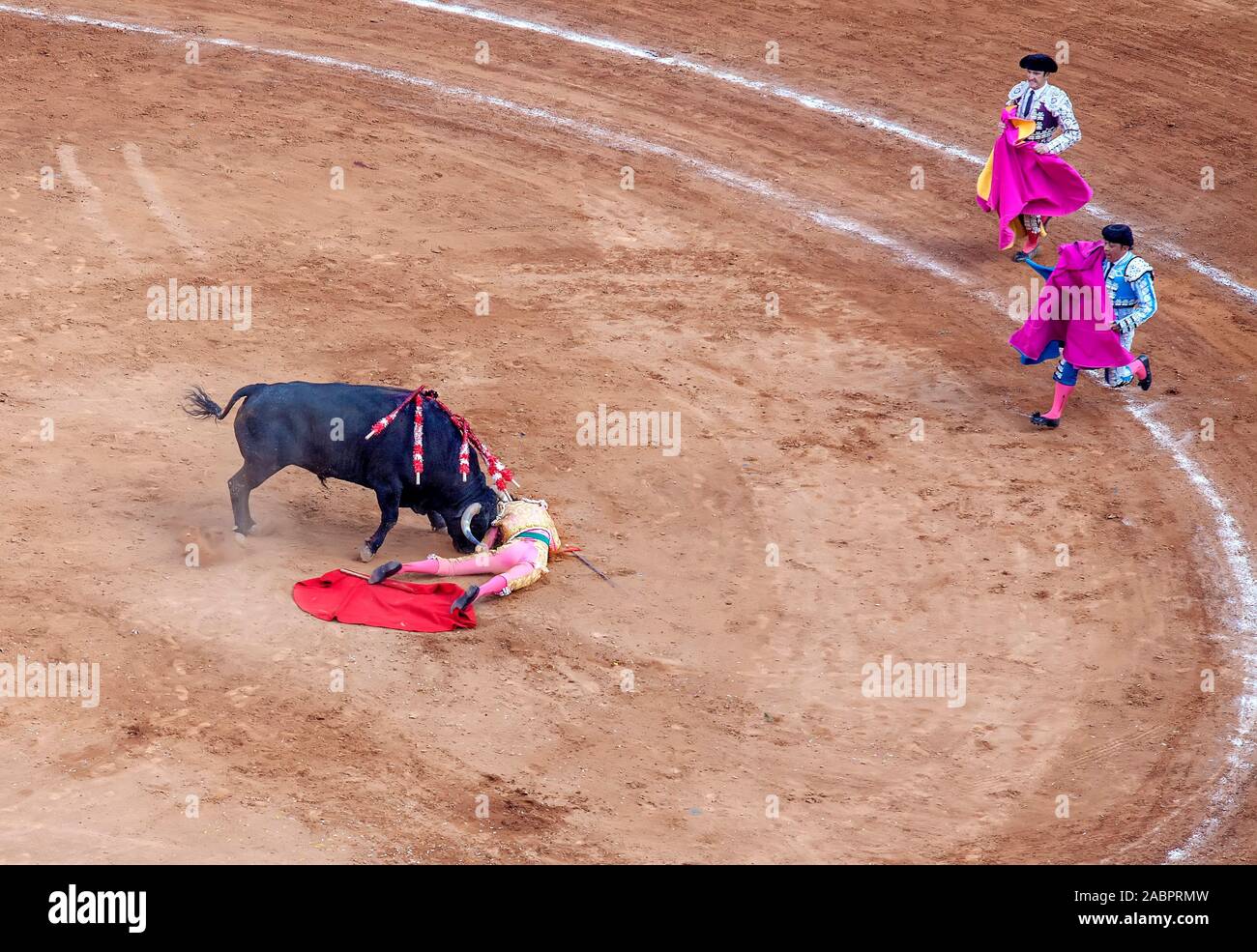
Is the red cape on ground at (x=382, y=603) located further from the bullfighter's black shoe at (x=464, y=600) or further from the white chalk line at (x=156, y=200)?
the white chalk line at (x=156, y=200)

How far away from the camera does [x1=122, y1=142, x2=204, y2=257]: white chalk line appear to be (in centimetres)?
1507

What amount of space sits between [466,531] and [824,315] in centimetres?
505

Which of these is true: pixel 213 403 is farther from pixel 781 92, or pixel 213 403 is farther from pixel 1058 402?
pixel 781 92

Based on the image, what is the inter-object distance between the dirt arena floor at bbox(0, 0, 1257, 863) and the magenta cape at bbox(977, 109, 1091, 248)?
2.29 ft

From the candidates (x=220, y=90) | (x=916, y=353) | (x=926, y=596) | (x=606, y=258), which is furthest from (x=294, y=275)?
(x=926, y=596)

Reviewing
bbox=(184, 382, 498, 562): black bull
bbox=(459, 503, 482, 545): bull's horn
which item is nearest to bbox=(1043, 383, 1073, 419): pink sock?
bbox=(459, 503, 482, 545): bull's horn

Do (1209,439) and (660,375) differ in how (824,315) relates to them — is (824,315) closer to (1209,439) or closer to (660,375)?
(660,375)

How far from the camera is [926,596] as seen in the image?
36.3 feet

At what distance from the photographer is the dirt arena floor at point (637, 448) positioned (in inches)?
357

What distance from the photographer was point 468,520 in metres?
10.9

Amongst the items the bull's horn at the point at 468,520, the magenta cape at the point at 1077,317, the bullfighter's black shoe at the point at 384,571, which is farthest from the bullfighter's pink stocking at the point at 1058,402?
the bullfighter's black shoe at the point at 384,571

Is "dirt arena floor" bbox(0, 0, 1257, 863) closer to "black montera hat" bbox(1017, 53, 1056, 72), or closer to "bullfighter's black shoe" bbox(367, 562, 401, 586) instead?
"bullfighter's black shoe" bbox(367, 562, 401, 586)

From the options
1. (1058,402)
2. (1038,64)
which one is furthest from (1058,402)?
(1038,64)

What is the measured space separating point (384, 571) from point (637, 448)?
2825 millimetres
